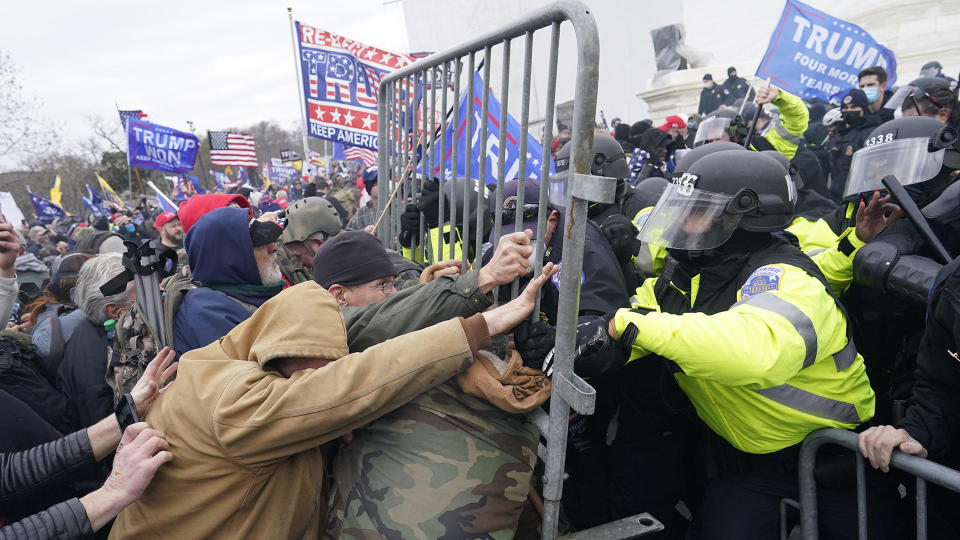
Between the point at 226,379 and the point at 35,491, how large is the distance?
0.94 metres

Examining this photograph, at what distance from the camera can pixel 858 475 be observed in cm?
218

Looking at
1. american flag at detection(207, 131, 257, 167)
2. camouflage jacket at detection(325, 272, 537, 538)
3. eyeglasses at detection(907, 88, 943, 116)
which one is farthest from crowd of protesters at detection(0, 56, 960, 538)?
american flag at detection(207, 131, 257, 167)

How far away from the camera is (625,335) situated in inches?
80.1

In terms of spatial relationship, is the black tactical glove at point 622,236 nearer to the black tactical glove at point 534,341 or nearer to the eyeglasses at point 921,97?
the black tactical glove at point 534,341

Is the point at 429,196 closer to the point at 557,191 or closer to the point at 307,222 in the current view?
the point at 557,191

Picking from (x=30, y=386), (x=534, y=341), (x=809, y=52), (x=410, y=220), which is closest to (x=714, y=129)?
(x=809, y=52)

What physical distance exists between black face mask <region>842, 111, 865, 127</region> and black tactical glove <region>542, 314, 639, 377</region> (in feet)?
17.9

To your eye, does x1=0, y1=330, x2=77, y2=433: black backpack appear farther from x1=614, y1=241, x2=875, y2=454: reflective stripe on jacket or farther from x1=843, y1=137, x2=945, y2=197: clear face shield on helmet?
x1=843, y1=137, x2=945, y2=197: clear face shield on helmet

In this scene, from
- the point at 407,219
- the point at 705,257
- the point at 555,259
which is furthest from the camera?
the point at 407,219

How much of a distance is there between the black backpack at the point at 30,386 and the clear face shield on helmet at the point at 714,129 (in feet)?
19.3

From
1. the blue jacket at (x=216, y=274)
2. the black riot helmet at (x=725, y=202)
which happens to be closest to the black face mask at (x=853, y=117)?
the black riot helmet at (x=725, y=202)

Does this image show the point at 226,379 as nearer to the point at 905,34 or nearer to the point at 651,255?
the point at 651,255

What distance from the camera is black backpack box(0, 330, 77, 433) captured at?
2762mm

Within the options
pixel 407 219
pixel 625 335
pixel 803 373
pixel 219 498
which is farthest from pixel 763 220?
pixel 219 498
